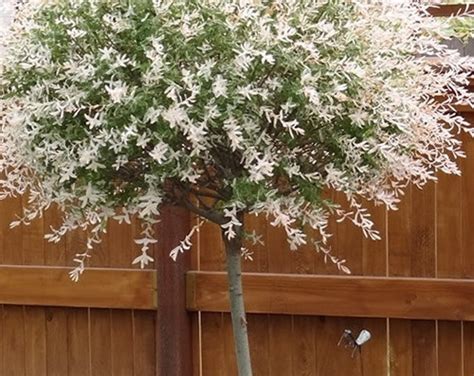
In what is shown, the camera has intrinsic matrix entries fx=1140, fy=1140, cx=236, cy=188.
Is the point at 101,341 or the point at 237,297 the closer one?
the point at 237,297

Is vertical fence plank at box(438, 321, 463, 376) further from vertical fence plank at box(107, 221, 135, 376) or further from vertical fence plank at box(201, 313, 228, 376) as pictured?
vertical fence plank at box(107, 221, 135, 376)

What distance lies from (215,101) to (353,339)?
196 centimetres

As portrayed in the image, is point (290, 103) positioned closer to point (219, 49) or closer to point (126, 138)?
point (219, 49)

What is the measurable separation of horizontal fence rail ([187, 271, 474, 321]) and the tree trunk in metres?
1.08

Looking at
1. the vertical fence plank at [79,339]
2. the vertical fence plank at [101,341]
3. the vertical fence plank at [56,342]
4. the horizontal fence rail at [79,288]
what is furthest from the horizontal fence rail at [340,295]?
the vertical fence plank at [56,342]

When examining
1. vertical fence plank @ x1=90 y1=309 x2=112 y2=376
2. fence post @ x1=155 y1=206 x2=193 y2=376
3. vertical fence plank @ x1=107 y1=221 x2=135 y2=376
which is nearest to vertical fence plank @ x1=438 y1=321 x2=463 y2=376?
fence post @ x1=155 y1=206 x2=193 y2=376

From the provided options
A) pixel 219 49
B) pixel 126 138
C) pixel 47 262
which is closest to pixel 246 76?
pixel 219 49

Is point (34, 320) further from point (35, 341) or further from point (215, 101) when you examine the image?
point (215, 101)

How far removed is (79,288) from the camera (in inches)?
204

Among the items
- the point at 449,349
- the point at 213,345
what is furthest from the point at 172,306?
the point at 449,349

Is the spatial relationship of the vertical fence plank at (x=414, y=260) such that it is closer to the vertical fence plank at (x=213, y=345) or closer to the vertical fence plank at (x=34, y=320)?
the vertical fence plank at (x=213, y=345)

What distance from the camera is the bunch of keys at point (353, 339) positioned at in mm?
4664

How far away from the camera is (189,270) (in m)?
5.05

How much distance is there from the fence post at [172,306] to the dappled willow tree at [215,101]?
58.3 inches
